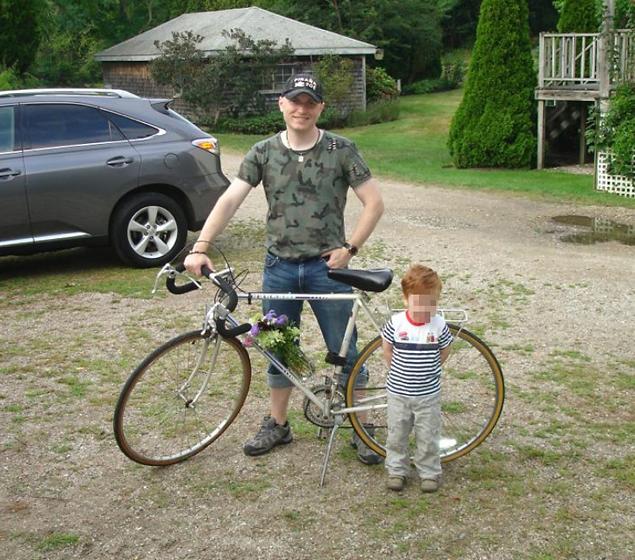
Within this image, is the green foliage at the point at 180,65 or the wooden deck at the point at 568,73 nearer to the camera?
the wooden deck at the point at 568,73

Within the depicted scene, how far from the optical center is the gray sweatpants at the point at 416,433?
14.2 feet

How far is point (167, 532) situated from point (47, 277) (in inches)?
217

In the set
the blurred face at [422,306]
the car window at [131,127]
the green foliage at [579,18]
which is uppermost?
the green foliage at [579,18]

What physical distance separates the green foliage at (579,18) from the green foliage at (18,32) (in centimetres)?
1677

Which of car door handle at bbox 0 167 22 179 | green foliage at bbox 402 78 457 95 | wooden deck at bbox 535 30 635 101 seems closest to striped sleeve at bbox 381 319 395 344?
car door handle at bbox 0 167 22 179

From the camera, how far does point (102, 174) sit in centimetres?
870

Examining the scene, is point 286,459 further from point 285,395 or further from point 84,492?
point 84,492

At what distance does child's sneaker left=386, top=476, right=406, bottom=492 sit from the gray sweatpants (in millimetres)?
20

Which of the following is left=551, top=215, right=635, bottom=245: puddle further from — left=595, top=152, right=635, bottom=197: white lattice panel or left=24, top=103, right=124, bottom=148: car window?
left=24, top=103, right=124, bottom=148: car window

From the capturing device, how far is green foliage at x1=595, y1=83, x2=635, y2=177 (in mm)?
14242

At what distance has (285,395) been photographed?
15.9 feet

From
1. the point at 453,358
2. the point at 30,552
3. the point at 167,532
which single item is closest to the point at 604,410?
the point at 453,358

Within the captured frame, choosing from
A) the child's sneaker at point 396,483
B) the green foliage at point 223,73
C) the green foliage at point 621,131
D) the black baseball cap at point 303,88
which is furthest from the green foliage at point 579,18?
the child's sneaker at point 396,483

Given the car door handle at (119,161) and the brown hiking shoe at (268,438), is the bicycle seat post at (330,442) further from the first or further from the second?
the car door handle at (119,161)
